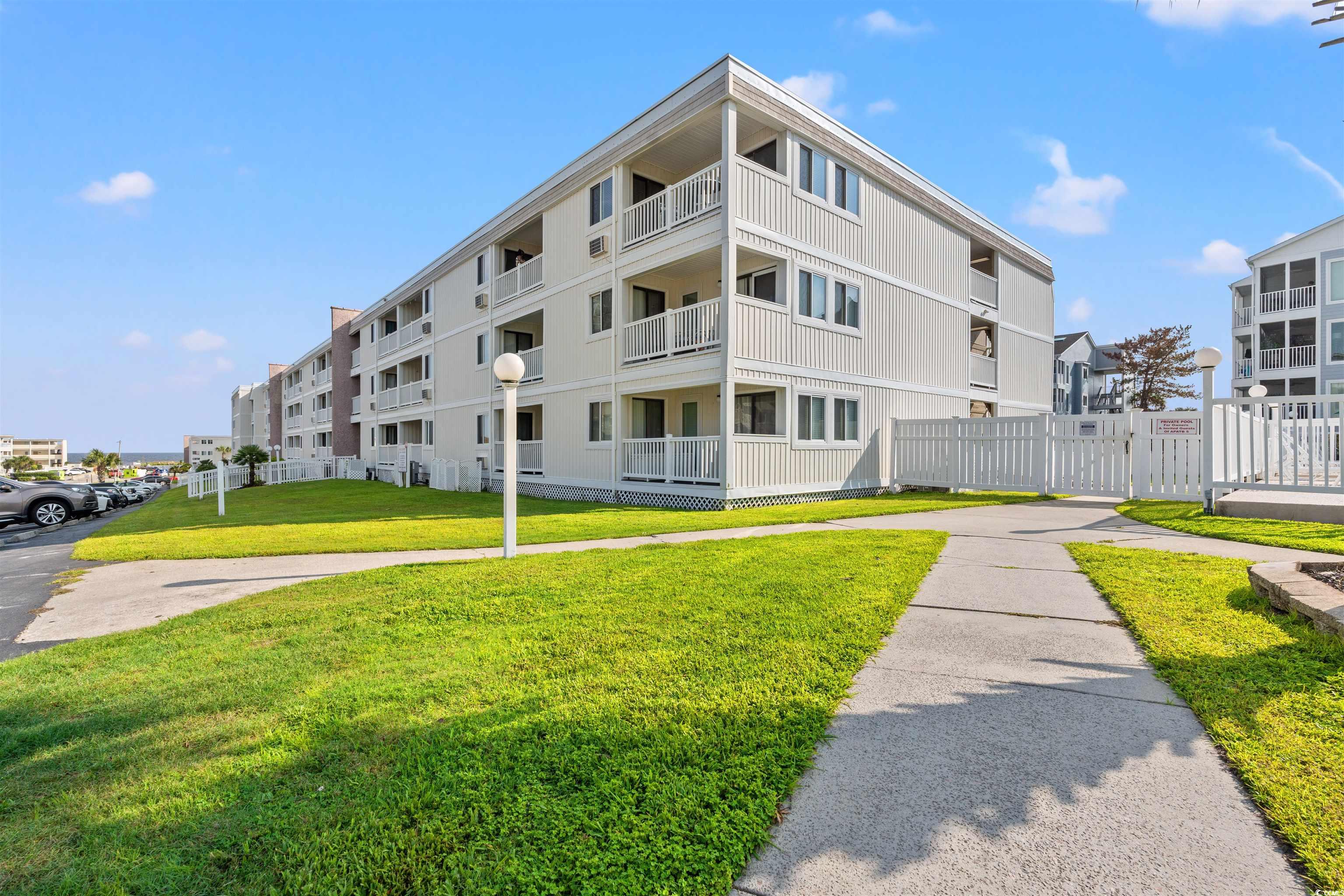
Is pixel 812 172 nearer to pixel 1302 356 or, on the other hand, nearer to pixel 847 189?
pixel 847 189

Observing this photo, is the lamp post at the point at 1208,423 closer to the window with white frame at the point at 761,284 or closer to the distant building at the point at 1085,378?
the window with white frame at the point at 761,284

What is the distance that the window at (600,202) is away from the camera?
51.8 ft

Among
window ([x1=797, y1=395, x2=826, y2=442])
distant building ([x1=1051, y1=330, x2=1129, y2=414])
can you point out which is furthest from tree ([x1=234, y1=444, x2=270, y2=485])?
distant building ([x1=1051, y1=330, x2=1129, y2=414])

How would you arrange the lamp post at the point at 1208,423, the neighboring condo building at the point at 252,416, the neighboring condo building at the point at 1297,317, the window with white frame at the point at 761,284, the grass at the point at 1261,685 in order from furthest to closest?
the neighboring condo building at the point at 252,416, the neighboring condo building at the point at 1297,317, the window with white frame at the point at 761,284, the lamp post at the point at 1208,423, the grass at the point at 1261,685

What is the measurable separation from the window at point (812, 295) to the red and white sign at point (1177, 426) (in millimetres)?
7032

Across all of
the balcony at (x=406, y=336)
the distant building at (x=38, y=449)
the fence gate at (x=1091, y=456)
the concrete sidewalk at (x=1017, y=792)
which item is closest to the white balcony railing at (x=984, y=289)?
the fence gate at (x=1091, y=456)

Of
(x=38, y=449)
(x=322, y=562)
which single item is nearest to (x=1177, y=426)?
(x=322, y=562)

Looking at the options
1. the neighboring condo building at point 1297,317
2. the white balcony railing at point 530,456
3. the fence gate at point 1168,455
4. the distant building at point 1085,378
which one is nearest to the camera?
the fence gate at point 1168,455

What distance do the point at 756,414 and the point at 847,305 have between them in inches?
148

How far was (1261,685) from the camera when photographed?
298 cm

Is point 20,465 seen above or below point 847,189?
below

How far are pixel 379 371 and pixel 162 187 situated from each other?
16605mm

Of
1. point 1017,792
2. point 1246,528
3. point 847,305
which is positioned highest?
point 847,305

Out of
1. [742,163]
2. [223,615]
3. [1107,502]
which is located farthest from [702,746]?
[1107,502]
